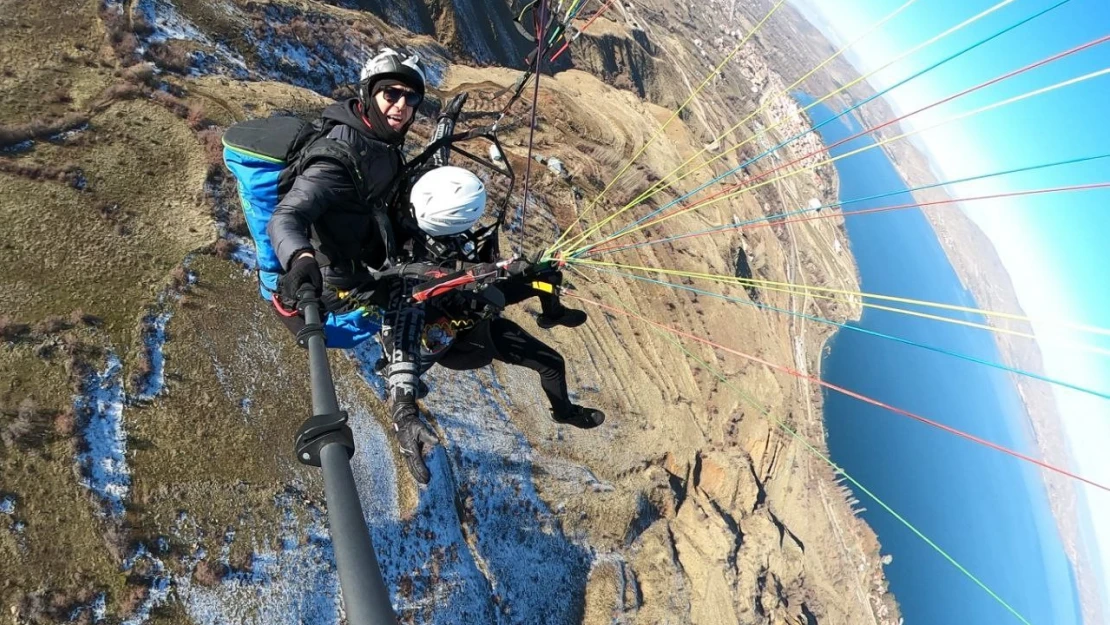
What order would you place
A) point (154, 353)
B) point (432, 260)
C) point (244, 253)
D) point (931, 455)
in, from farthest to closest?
point (931, 455), point (244, 253), point (154, 353), point (432, 260)

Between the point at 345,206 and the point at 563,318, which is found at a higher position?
the point at 345,206

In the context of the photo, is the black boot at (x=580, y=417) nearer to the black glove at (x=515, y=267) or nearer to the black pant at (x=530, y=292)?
the black pant at (x=530, y=292)

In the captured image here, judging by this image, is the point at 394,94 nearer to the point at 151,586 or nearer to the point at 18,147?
the point at 151,586

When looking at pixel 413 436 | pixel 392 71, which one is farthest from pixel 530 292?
pixel 392 71

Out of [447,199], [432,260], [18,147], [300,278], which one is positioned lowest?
[300,278]

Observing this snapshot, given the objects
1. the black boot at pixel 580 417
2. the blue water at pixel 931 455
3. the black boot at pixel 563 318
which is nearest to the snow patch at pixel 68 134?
the black boot at pixel 563 318

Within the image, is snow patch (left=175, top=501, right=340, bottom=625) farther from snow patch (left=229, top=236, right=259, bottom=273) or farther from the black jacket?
the black jacket
